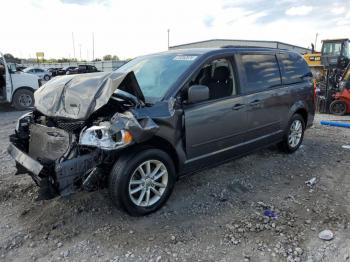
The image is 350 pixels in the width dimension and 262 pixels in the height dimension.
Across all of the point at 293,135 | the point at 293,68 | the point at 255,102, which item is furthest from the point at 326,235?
the point at 293,68

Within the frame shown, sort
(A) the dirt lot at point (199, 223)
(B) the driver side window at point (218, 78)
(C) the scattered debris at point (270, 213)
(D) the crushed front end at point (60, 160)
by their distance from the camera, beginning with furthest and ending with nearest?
(B) the driver side window at point (218, 78)
(C) the scattered debris at point (270, 213)
(D) the crushed front end at point (60, 160)
(A) the dirt lot at point (199, 223)

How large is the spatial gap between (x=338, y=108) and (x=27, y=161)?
32.1 ft

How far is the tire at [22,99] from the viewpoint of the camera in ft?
36.2

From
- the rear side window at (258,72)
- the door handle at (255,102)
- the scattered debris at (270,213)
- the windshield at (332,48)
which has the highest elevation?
the windshield at (332,48)

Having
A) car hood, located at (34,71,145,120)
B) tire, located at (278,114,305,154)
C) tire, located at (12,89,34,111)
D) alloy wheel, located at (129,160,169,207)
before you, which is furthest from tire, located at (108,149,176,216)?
tire, located at (12,89,34,111)

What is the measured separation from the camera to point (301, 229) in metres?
3.22

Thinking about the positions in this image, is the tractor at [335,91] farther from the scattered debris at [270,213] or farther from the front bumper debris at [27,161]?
the front bumper debris at [27,161]

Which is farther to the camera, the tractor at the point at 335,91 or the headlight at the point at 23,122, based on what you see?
the tractor at the point at 335,91

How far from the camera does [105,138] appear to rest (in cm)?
300

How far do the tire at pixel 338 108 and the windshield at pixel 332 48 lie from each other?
5.92m

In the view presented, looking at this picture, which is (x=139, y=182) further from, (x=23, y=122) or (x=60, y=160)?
(x=23, y=122)

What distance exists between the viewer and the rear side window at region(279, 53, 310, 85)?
16.9ft

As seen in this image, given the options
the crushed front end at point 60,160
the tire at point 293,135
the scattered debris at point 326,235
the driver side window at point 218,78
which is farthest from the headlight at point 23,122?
the tire at point 293,135

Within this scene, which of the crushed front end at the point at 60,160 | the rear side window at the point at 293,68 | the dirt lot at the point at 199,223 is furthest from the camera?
the rear side window at the point at 293,68
